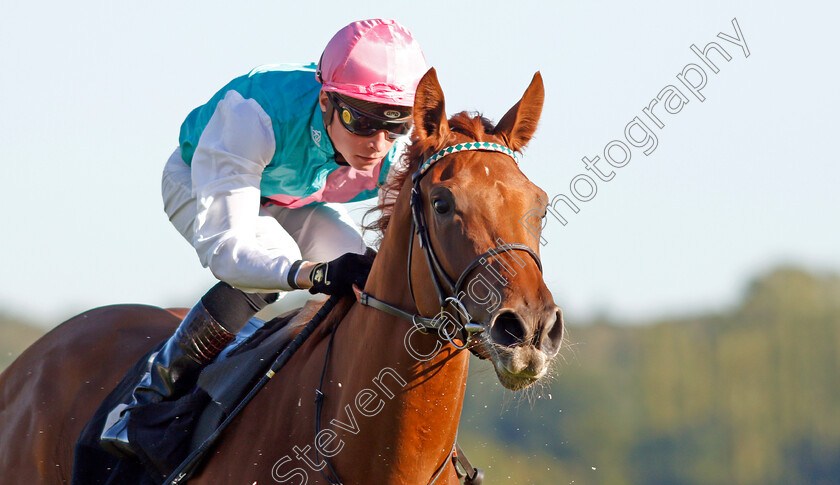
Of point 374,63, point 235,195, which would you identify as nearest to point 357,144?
point 374,63

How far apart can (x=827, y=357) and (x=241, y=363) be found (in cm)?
2751

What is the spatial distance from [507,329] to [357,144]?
145 centimetres

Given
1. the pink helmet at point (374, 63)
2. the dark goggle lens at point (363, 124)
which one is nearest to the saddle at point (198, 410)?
the dark goggle lens at point (363, 124)

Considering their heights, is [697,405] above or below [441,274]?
below

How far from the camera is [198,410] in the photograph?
4.16 meters

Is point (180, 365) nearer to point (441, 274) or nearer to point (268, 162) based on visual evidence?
point (268, 162)

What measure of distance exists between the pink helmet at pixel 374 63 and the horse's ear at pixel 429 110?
44 centimetres

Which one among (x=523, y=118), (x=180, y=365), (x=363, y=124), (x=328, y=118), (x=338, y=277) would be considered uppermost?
(x=523, y=118)

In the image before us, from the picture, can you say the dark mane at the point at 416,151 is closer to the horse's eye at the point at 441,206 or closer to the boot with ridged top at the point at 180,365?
the horse's eye at the point at 441,206

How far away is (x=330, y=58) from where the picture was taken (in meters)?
4.31

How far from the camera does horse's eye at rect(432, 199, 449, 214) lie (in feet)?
11.0

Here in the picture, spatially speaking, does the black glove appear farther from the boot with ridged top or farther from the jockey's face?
the boot with ridged top

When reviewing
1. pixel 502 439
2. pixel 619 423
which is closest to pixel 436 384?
pixel 502 439

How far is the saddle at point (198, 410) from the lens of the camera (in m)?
4.01
